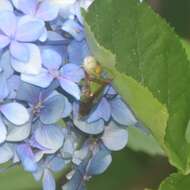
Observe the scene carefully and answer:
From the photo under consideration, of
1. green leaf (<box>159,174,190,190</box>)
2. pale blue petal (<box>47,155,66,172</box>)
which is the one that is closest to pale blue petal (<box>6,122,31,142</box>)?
pale blue petal (<box>47,155,66,172</box>)

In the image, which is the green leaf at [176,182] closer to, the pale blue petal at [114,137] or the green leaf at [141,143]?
the pale blue petal at [114,137]

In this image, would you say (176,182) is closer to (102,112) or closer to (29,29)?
(102,112)

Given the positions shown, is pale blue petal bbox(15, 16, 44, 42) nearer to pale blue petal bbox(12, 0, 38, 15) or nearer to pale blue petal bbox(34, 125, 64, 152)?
pale blue petal bbox(12, 0, 38, 15)

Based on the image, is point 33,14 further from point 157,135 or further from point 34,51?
point 157,135

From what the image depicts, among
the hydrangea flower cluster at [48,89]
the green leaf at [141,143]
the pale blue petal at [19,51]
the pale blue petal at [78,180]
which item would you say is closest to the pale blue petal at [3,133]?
the hydrangea flower cluster at [48,89]

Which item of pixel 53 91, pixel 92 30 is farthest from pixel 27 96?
pixel 92 30

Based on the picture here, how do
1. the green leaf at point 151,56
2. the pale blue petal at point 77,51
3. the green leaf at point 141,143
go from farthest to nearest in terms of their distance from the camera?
1. the green leaf at point 141,143
2. the pale blue petal at point 77,51
3. the green leaf at point 151,56
